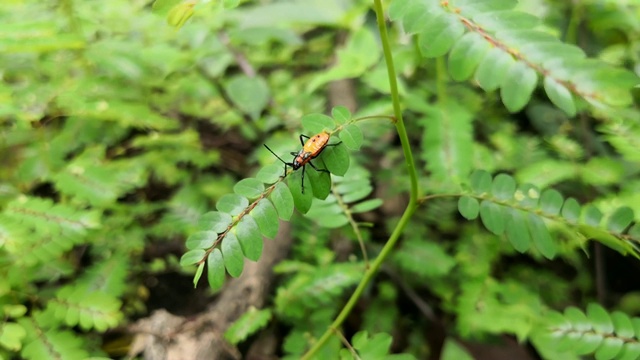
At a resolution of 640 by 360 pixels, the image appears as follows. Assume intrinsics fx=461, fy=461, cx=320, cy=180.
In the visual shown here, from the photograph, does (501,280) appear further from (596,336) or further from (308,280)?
(308,280)

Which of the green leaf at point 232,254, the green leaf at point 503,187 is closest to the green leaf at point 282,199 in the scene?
the green leaf at point 232,254

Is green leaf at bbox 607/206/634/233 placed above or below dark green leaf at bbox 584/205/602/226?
above

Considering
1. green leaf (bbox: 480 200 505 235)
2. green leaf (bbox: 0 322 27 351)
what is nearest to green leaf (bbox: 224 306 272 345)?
green leaf (bbox: 0 322 27 351)

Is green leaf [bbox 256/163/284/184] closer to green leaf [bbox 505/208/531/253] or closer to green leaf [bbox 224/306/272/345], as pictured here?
green leaf [bbox 505/208/531/253]

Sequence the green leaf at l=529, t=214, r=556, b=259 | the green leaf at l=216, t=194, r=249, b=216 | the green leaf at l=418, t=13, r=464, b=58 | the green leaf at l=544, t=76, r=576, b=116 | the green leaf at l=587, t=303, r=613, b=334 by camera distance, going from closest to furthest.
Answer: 1. the green leaf at l=544, t=76, r=576, b=116
2. the green leaf at l=418, t=13, r=464, b=58
3. the green leaf at l=216, t=194, r=249, b=216
4. the green leaf at l=529, t=214, r=556, b=259
5. the green leaf at l=587, t=303, r=613, b=334

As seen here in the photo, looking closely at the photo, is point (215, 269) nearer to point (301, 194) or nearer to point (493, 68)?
point (301, 194)

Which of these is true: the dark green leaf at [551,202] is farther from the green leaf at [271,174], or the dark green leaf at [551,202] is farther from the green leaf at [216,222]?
the green leaf at [216,222]

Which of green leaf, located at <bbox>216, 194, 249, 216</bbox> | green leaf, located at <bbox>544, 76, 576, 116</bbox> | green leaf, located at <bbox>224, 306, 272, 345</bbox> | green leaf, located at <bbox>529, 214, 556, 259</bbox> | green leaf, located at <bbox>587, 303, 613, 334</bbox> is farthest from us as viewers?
green leaf, located at <bbox>224, 306, 272, 345</bbox>

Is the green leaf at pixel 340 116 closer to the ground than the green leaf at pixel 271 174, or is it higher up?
higher up
